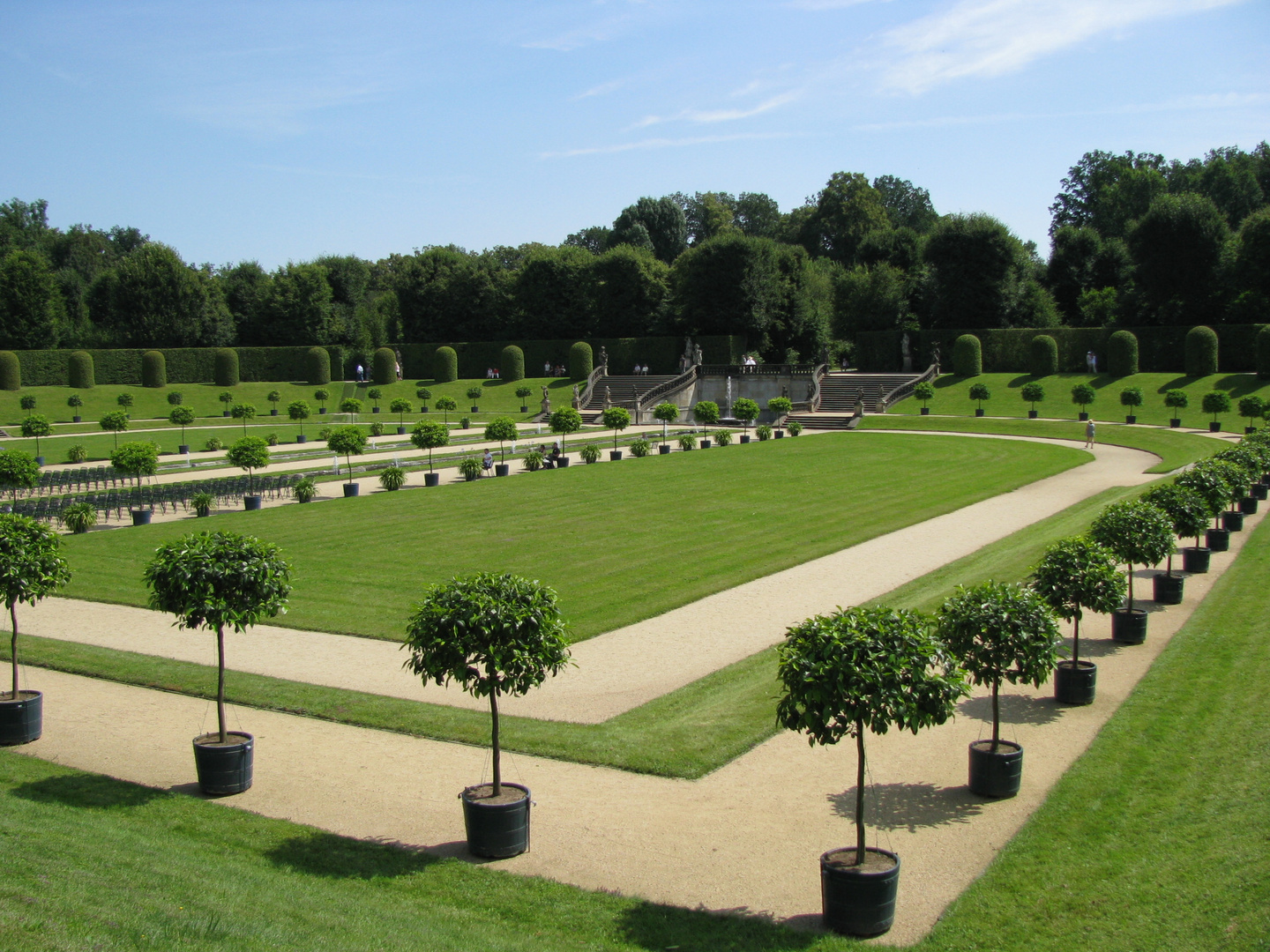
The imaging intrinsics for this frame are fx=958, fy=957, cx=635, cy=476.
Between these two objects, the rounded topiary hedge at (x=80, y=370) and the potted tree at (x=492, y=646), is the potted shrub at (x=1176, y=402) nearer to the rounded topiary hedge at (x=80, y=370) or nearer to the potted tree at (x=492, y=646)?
the potted tree at (x=492, y=646)

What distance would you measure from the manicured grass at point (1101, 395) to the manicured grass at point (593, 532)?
17220 millimetres

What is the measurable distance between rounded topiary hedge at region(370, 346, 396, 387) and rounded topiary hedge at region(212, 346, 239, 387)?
10056 mm

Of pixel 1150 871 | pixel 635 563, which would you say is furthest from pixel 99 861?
pixel 635 563

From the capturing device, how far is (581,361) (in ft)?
235

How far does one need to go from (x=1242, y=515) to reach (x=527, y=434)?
34170 mm

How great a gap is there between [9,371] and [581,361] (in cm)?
3773

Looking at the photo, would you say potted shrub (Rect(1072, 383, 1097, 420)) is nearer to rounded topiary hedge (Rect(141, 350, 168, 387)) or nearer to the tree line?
the tree line

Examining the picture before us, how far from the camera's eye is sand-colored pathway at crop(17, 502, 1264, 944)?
7344 mm

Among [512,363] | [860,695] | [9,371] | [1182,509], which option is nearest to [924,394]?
[512,363]

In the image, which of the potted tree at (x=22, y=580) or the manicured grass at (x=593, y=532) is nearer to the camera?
the potted tree at (x=22, y=580)

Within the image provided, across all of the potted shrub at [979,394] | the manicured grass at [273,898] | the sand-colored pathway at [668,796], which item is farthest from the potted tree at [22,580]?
the potted shrub at [979,394]

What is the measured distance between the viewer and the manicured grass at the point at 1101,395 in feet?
162

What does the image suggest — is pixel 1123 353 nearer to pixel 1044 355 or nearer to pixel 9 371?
pixel 1044 355

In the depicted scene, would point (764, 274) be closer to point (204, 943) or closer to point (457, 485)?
point (457, 485)
